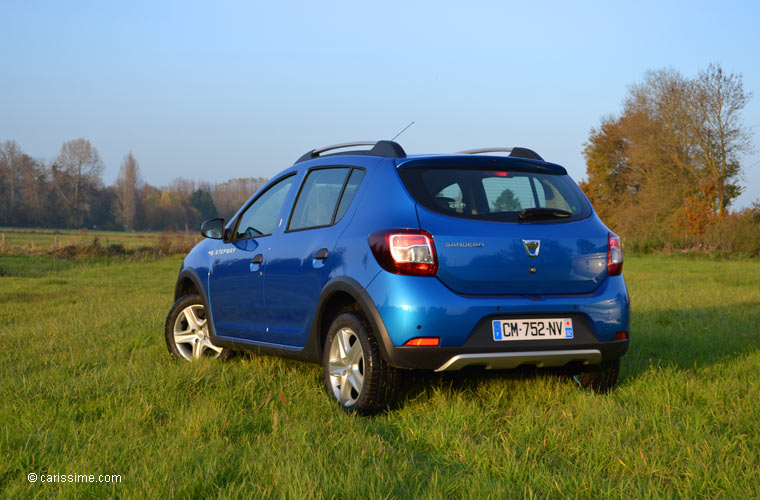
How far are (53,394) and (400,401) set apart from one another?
8.00 feet

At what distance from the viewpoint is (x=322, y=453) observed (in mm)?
3773

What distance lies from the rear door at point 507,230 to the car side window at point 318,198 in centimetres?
73

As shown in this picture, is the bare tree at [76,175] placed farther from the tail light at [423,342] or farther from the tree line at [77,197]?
the tail light at [423,342]

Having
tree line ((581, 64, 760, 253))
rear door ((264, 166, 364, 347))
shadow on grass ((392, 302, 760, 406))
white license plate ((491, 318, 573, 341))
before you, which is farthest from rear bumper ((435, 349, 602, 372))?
tree line ((581, 64, 760, 253))

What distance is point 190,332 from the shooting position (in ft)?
23.5

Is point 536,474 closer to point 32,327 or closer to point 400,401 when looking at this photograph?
point 400,401

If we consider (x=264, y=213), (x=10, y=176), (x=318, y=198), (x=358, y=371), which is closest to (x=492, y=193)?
(x=318, y=198)

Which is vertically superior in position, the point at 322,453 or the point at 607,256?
the point at 607,256

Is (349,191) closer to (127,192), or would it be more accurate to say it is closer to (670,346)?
(670,346)

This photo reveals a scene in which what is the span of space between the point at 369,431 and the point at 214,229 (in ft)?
9.92

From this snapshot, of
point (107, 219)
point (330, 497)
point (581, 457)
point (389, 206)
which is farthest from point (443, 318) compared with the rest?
point (107, 219)

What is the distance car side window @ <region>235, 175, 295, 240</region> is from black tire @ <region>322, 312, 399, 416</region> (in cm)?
148

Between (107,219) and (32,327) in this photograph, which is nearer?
(32,327)

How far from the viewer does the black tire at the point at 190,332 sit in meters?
7.10
